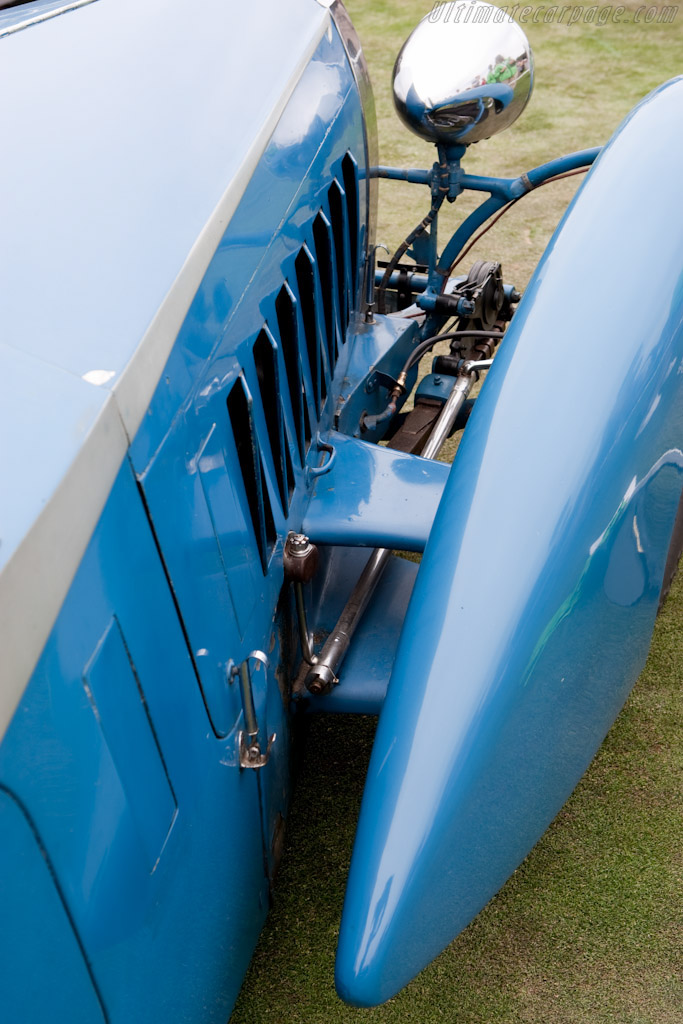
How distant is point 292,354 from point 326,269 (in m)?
0.37

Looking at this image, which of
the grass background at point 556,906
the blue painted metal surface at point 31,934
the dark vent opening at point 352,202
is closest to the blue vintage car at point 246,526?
the blue painted metal surface at point 31,934

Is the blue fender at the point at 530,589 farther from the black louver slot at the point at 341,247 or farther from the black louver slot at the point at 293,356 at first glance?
the black louver slot at the point at 341,247

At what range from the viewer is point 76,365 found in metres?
0.85

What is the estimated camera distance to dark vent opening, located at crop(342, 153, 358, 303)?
2070 millimetres

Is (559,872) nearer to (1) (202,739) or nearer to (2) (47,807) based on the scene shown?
(1) (202,739)

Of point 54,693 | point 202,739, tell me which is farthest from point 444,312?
point 54,693

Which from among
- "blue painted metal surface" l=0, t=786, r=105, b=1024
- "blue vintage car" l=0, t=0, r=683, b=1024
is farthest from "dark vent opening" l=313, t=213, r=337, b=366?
"blue painted metal surface" l=0, t=786, r=105, b=1024

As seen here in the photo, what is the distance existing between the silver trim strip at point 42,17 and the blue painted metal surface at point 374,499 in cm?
92

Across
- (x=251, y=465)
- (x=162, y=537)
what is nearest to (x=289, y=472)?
(x=251, y=465)

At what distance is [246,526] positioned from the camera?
1328mm

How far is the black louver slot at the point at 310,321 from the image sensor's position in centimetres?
172

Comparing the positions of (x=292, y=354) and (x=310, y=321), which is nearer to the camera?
(x=292, y=354)

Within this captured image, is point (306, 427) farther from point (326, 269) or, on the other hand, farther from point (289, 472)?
point (326, 269)

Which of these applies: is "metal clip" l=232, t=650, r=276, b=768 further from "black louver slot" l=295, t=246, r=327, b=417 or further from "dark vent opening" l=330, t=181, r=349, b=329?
"dark vent opening" l=330, t=181, r=349, b=329
